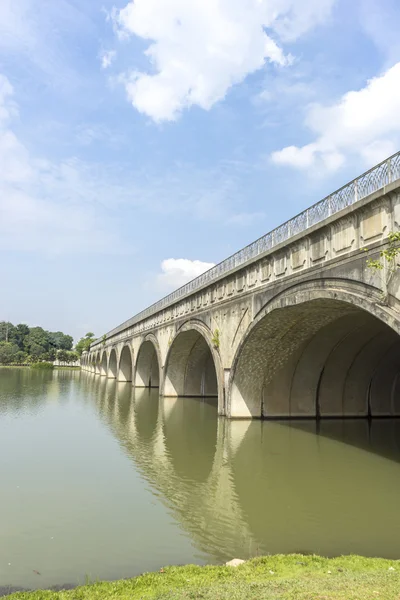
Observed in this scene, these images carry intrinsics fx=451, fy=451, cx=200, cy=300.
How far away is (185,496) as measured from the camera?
9.02 meters

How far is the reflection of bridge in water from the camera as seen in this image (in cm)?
697

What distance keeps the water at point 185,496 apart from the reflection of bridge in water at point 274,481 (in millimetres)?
33

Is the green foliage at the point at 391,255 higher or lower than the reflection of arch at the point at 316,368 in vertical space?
higher

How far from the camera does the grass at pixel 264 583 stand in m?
4.37

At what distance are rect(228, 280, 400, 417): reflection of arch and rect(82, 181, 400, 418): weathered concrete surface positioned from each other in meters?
0.04

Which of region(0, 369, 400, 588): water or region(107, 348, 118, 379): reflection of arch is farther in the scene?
region(107, 348, 118, 379): reflection of arch

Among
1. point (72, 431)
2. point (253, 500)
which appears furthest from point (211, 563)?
point (72, 431)

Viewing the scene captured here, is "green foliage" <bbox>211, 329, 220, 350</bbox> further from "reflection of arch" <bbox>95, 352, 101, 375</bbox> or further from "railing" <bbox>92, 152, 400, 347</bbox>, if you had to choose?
"reflection of arch" <bbox>95, 352, 101, 375</bbox>

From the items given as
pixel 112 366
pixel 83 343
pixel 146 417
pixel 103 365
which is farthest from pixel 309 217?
pixel 83 343

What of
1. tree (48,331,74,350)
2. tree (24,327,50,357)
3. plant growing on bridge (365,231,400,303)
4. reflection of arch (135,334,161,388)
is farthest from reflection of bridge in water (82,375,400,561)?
tree (48,331,74,350)

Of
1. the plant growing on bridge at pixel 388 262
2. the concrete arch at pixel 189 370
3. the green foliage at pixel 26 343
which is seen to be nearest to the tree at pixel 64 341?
the green foliage at pixel 26 343

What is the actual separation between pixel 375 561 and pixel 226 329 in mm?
13490

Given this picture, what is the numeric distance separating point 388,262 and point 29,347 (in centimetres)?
13318

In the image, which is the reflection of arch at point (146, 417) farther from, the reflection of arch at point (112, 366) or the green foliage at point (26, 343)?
the green foliage at point (26, 343)
